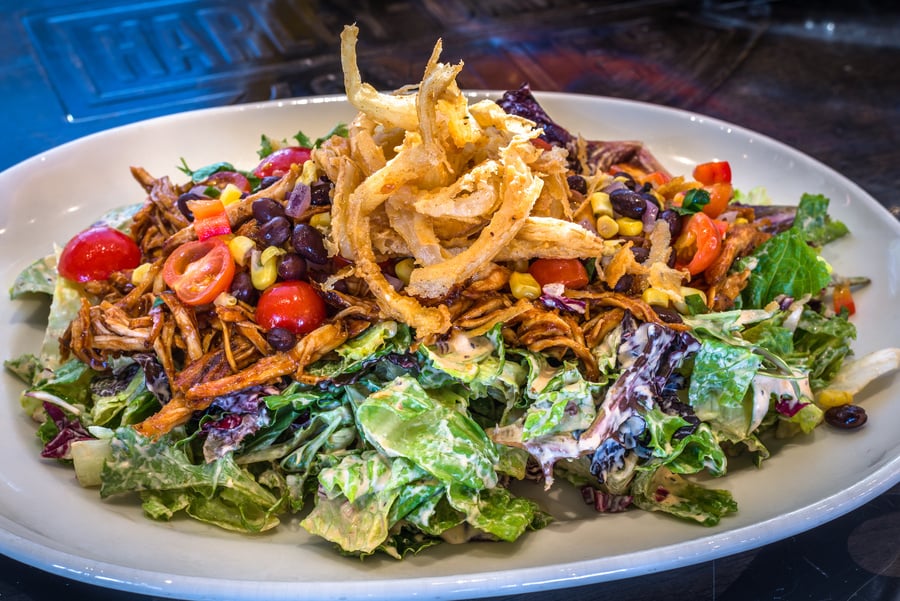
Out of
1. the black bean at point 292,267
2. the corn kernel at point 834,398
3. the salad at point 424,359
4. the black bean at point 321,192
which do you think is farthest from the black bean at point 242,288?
the corn kernel at point 834,398

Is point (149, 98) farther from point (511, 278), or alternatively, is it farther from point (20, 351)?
point (511, 278)

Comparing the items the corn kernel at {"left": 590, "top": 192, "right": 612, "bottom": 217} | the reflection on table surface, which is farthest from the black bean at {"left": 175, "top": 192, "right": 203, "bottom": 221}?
the reflection on table surface

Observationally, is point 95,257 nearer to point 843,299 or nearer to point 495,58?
point 843,299

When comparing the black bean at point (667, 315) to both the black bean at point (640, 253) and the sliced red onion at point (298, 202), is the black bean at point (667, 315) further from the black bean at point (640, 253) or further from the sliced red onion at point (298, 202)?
the sliced red onion at point (298, 202)

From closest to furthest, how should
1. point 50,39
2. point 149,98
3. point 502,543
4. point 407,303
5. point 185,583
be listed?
point 185,583 < point 502,543 < point 407,303 < point 149,98 < point 50,39

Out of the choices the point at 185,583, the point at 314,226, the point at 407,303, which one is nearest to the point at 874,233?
the point at 407,303

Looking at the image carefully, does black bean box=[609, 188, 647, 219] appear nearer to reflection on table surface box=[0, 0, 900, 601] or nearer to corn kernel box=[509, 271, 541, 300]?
corn kernel box=[509, 271, 541, 300]
